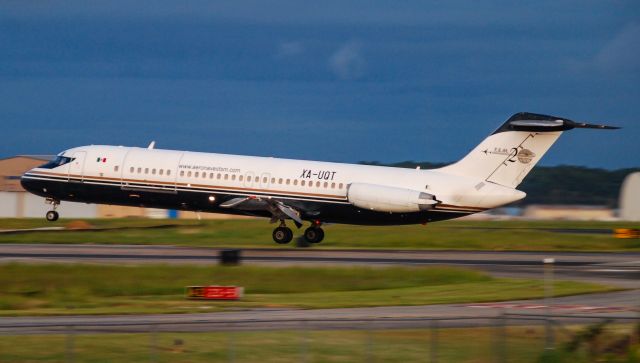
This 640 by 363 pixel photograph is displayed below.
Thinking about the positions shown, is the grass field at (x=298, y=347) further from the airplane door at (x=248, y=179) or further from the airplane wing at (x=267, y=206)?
the airplane door at (x=248, y=179)

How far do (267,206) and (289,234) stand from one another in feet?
9.69

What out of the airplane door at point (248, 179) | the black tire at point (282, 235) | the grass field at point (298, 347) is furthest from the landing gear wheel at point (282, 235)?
the grass field at point (298, 347)

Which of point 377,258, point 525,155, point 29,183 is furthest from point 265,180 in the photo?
point 29,183

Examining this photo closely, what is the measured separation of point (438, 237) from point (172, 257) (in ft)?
66.5

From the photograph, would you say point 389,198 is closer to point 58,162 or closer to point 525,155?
point 525,155

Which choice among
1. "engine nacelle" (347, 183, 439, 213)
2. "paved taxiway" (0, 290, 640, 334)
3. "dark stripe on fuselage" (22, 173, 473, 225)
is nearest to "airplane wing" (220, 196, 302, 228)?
"dark stripe on fuselage" (22, 173, 473, 225)

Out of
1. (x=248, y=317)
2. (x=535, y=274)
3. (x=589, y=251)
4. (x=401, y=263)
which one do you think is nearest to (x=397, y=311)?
(x=248, y=317)

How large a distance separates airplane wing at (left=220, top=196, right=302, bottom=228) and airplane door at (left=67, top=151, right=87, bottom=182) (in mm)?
8081

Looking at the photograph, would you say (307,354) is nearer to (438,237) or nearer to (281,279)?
(281,279)

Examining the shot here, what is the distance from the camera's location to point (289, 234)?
173 feet

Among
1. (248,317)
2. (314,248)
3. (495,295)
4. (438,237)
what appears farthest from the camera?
(438,237)

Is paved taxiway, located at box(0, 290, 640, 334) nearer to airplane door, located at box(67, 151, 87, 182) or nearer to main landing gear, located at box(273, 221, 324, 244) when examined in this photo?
main landing gear, located at box(273, 221, 324, 244)

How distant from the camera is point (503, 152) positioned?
1927 inches

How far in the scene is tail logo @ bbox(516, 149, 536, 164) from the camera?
4862cm
